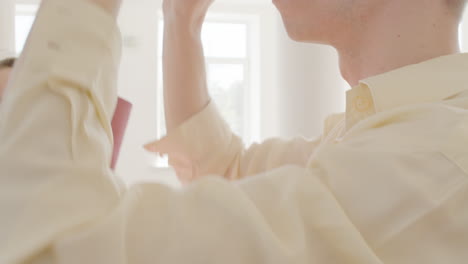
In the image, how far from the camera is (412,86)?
1.96 feet

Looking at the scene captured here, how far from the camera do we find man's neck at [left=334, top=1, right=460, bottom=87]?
0.69 m

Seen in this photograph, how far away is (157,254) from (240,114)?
340 cm

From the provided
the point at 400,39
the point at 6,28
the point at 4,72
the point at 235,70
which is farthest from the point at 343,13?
the point at 235,70

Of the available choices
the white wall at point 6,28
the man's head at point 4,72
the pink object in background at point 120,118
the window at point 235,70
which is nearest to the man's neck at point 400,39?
the pink object in background at point 120,118

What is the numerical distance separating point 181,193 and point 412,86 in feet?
1.06

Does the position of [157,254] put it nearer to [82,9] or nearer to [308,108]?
[82,9]

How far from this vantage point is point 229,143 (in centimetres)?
94

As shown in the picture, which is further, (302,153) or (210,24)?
(210,24)

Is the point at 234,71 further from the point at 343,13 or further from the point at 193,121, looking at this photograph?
the point at 343,13

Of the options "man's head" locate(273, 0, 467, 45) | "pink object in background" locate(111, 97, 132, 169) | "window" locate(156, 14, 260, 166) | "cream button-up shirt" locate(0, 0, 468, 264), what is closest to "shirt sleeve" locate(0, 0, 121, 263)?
"cream button-up shirt" locate(0, 0, 468, 264)

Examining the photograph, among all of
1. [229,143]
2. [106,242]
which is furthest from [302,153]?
[106,242]

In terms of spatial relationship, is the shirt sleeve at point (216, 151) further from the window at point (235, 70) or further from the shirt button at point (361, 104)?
the window at point (235, 70)

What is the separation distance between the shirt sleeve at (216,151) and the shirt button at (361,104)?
0.25 meters

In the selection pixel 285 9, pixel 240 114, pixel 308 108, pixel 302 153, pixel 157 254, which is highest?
pixel 285 9
